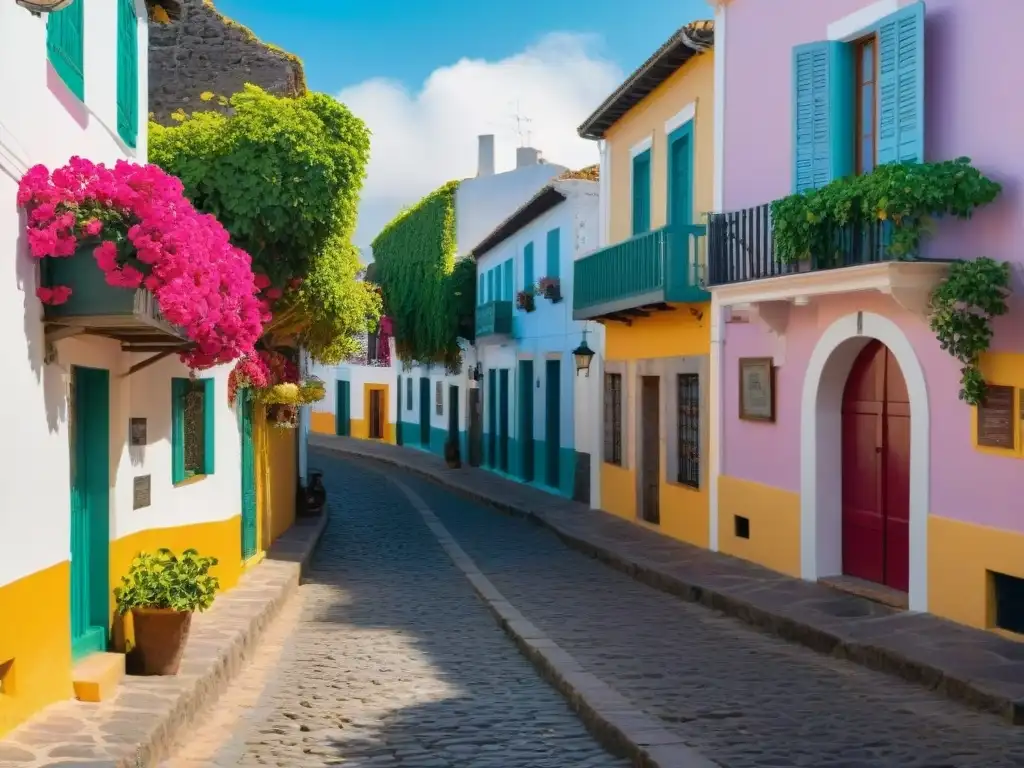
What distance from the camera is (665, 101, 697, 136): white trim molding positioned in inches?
619

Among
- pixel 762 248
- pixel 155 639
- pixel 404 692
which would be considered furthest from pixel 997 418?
pixel 155 639

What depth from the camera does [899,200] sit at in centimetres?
955

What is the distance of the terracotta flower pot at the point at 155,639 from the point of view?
798 centimetres

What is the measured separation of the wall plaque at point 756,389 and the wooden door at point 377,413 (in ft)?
113

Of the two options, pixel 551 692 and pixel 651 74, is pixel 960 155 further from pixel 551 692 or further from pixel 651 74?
pixel 651 74

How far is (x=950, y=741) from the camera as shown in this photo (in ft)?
22.6

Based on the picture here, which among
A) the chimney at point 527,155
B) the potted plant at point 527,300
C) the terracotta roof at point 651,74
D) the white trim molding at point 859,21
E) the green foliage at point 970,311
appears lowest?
the green foliage at point 970,311

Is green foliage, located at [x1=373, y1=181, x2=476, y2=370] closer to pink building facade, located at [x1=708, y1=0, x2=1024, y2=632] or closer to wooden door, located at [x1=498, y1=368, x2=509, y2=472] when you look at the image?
wooden door, located at [x1=498, y1=368, x2=509, y2=472]

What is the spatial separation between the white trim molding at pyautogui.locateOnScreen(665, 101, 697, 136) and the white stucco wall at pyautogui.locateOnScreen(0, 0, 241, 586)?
338 inches

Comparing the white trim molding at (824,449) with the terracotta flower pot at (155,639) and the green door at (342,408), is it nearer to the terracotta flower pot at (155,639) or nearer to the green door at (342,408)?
the terracotta flower pot at (155,639)

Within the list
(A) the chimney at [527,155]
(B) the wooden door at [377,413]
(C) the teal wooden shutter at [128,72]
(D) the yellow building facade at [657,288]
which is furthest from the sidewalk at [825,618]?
(B) the wooden door at [377,413]

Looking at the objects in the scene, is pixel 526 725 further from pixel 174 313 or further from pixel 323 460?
pixel 323 460

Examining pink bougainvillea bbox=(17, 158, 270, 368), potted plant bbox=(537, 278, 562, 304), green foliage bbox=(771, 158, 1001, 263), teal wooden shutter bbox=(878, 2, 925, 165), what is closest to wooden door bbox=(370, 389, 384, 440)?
potted plant bbox=(537, 278, 562, 304)

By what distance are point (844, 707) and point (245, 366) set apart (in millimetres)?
7124
